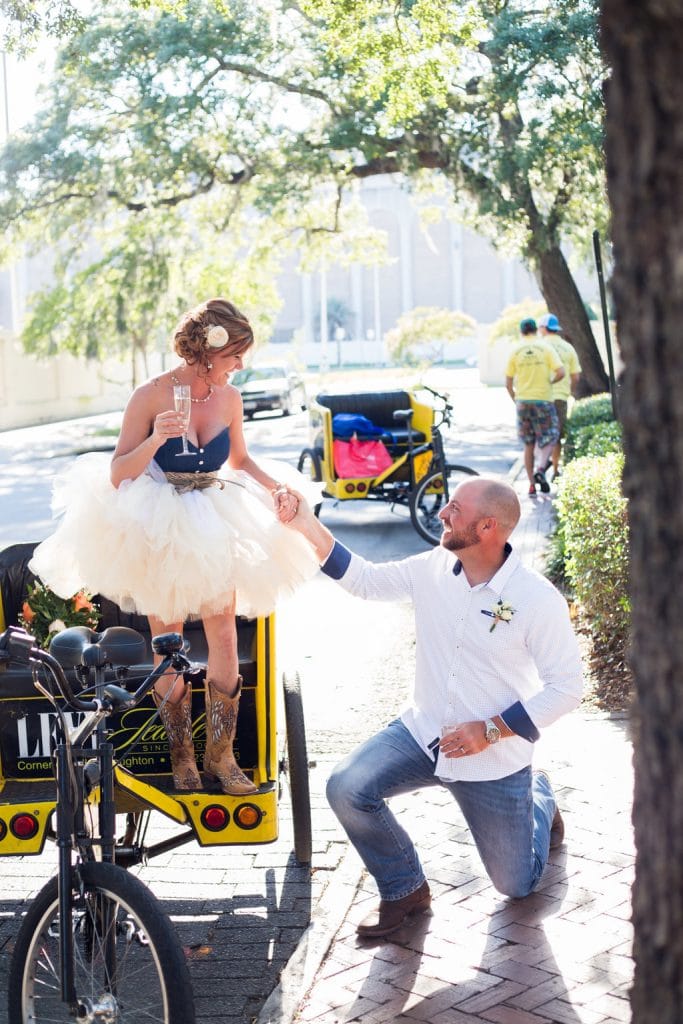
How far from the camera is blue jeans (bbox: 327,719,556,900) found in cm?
452

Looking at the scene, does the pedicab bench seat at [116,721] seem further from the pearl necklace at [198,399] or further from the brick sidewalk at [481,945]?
the pearl necklace at [198,399]

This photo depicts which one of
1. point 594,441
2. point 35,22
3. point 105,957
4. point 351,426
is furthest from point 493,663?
point 351,426

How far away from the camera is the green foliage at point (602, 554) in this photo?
7.61 meters

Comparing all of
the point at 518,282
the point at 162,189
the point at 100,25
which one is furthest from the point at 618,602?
the point at 518,282

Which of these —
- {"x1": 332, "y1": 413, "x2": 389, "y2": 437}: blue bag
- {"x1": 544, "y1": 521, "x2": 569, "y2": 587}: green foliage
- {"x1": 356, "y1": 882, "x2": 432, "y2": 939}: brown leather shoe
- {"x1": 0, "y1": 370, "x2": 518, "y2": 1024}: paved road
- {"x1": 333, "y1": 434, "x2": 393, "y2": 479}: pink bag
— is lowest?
{"x1": 0, "y1": 370, "x2": 518, "y2": 1024}: paved road

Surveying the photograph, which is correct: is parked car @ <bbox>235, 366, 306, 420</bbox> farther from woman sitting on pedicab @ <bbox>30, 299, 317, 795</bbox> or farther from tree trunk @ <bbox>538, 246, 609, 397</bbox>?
woman sitting on pedicab @ <bbox>30, 299, 317, 795</bbox>

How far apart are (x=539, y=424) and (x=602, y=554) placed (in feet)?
24.7

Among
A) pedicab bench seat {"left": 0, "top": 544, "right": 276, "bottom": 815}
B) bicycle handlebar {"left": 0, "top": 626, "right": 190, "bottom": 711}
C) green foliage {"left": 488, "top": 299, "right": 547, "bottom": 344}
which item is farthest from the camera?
green foliage {"left": 488, "top": 299, "right": 547, "bottom": 344}

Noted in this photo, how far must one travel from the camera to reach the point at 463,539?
4590 millimetres

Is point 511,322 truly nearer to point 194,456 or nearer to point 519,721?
point 194,456

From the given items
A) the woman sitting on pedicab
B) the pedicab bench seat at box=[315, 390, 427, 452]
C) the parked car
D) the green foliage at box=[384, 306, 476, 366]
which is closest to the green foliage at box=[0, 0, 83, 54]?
the woman sitting on pedicab

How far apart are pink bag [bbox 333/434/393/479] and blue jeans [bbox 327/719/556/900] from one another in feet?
29.8

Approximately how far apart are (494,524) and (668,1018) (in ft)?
8.31

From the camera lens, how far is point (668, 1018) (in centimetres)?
219
